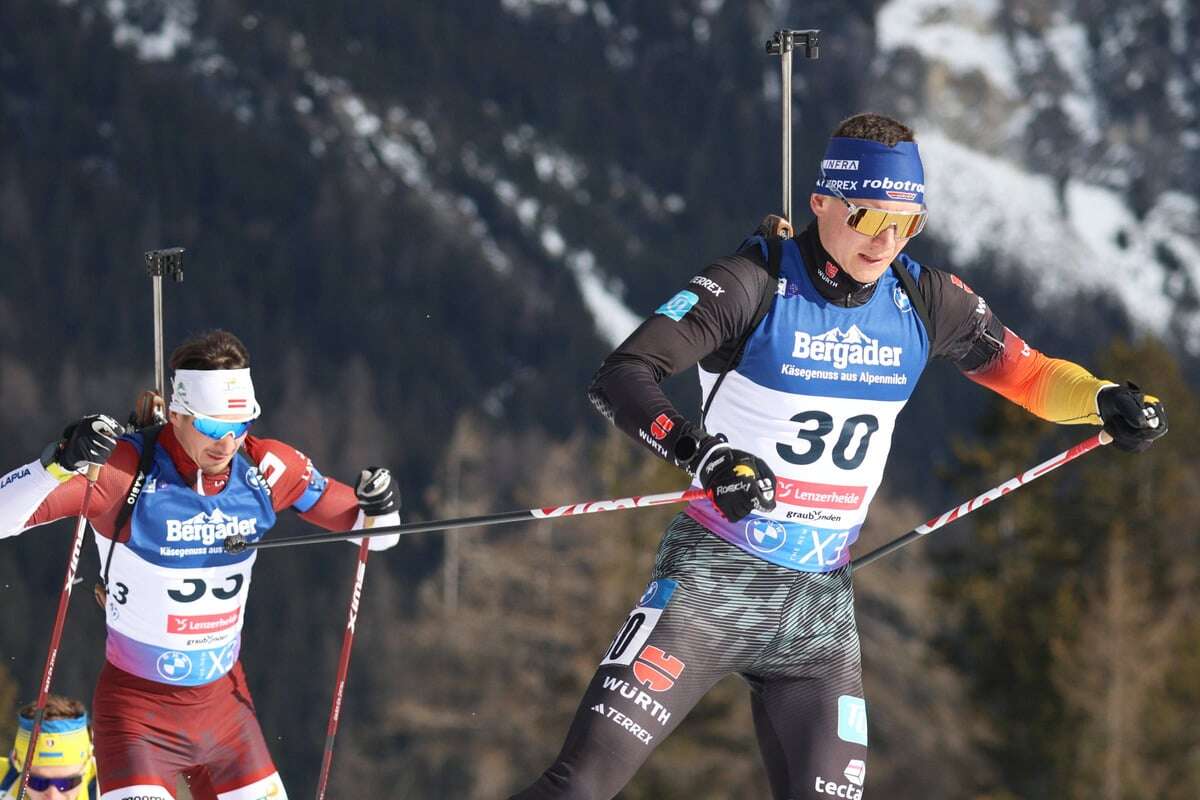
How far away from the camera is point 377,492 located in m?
6.50

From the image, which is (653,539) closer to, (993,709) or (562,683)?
(562,683)

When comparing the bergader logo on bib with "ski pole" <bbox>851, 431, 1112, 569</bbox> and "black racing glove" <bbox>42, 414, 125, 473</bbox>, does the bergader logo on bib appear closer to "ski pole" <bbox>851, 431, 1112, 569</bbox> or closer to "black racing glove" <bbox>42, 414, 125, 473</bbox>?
"ski pole" <bbox>851, 431, 1112, 569</bbox>

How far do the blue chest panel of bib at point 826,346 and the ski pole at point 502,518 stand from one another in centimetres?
39

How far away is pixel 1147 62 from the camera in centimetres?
12825

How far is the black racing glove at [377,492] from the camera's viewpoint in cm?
649

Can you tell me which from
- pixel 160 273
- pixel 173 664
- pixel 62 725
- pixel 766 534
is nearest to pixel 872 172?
pixel 766 534

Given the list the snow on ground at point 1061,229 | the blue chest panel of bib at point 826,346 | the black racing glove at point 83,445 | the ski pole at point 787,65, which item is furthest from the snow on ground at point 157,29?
the blue chest panel of bib at point 826,346

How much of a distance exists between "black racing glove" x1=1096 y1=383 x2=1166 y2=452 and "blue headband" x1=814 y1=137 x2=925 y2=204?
82 cm

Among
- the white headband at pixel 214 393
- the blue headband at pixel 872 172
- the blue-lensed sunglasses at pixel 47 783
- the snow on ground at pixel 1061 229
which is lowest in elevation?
the snow on ground at pixel 1061 229

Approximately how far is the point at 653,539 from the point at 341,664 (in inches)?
1075

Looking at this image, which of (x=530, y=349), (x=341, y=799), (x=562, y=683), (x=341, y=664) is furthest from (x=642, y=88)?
(x=341, y=664)

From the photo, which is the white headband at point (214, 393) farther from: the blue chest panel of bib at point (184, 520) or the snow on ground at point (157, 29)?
the snow on ground at point (157, 29)

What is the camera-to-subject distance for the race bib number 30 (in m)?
5.46

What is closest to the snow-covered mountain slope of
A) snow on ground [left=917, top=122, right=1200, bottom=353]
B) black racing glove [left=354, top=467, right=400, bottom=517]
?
snow on ground [left=917, top=122, right=1200, bottom=353]
